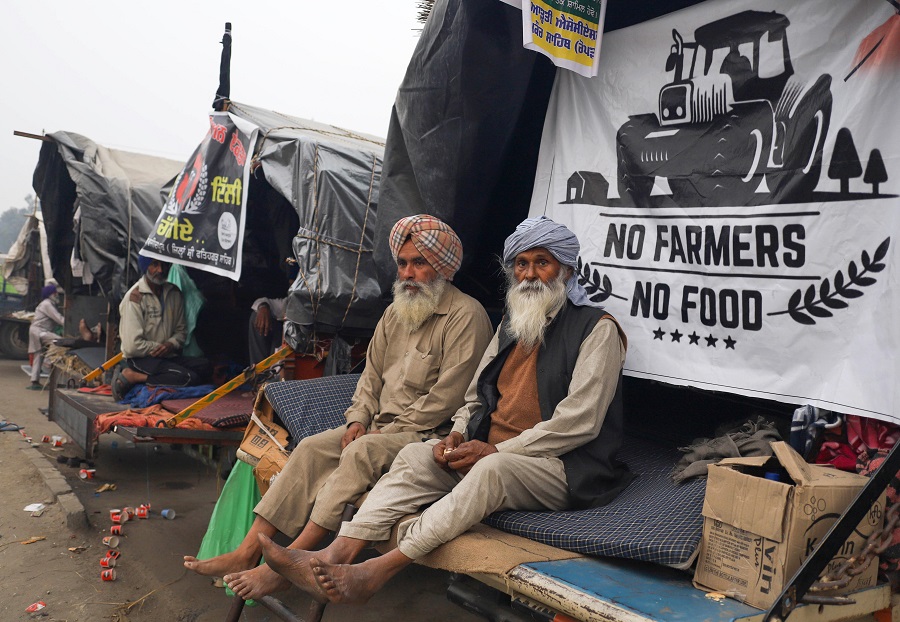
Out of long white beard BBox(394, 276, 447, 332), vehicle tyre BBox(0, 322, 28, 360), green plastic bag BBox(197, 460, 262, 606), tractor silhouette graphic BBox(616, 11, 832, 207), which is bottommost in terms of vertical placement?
vehicle tyre BBox(0, 322, 28, 360)

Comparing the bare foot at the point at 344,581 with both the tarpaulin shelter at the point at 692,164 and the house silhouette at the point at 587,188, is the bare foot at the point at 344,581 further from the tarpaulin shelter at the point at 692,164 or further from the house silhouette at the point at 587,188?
the house silhouette at the point at 587,188

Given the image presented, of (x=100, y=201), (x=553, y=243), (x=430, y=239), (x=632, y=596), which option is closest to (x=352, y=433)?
(x=430, y=239)

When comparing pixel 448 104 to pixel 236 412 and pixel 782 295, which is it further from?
pixel 236 412

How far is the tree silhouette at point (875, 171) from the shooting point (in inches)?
108

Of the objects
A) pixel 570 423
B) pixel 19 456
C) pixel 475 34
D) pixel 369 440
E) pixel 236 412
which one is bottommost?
pixel 19 456

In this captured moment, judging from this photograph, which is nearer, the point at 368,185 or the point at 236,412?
the point at 368,185

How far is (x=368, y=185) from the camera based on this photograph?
5.70m

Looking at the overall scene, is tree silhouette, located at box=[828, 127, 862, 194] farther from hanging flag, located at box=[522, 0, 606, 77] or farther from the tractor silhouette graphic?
hanging flag, located at box=[522, 0, 606, 77]

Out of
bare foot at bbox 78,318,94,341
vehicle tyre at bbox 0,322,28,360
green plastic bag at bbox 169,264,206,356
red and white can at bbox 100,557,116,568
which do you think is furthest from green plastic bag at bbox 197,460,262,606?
vehicle tyre at bbox 0,322,28,360

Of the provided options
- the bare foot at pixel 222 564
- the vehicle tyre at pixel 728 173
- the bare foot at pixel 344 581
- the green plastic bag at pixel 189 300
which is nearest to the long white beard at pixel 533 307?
the vehicle tyre at pixel 728 173

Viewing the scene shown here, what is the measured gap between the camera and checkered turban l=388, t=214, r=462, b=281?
4.03 metres

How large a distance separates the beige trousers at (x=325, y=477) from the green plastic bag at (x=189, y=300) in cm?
424

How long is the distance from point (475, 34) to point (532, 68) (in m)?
0.53

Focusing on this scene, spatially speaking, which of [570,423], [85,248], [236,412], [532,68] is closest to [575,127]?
[532,68]
